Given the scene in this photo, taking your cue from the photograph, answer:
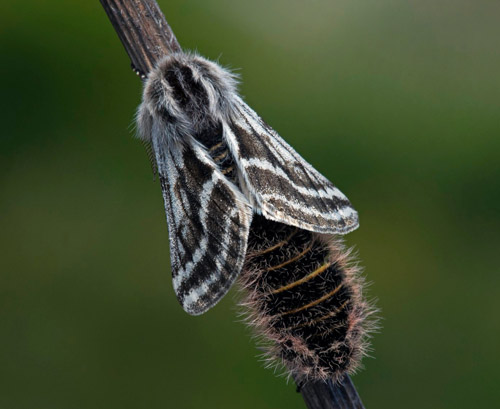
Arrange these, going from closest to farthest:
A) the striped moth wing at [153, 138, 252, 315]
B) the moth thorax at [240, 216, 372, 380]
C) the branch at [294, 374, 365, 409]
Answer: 1. the branch at [294, 374, 365, 409]
2. the moth thorax at [240, 216, 372, 380]
3. the striped moth wing at [153, 138, 252, 315]

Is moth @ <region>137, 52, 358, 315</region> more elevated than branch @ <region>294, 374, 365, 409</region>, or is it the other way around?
moth @ <region>137, 52, 358, 315</region>

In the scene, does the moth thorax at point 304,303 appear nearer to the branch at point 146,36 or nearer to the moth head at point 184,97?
the branch at point 146,36

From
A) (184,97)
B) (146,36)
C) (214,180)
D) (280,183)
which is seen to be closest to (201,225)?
(214,180)

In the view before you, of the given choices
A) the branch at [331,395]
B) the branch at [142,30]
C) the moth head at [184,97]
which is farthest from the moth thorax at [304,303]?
the branch at [142,30]

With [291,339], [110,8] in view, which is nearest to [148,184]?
[110,8]

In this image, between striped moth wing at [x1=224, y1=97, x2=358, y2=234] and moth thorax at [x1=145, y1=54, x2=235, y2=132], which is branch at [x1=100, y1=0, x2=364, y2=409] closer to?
moth thorax at [x1=145, y1=54, x2=235, y2=132]

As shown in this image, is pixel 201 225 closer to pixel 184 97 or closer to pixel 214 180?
pixel 214 180

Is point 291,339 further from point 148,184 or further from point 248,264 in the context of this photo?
point 148,184

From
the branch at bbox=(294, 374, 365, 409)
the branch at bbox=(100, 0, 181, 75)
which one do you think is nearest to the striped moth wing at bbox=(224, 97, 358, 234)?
the branch at bbox=(100, 0, 181, 75)
